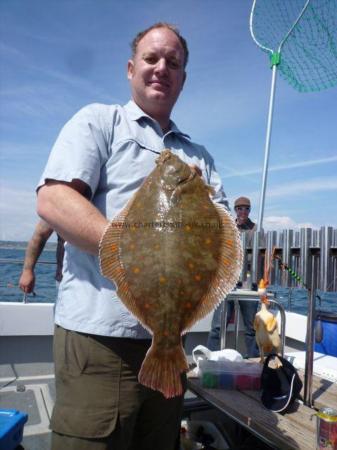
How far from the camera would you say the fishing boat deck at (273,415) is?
2.54m

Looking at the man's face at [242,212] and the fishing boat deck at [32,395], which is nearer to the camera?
the fishing boat deck at [32,395]

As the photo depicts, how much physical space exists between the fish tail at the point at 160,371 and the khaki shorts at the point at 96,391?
15.3 inches

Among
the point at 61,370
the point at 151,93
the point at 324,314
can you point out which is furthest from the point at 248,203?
the point at 61,370

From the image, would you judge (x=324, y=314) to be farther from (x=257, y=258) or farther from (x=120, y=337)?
(x=257, y=258)

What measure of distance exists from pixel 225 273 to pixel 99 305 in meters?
0.69

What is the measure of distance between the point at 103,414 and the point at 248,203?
6994 mm

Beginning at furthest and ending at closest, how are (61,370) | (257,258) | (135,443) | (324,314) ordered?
(257,258), (324,314), (135,443), (61,370)

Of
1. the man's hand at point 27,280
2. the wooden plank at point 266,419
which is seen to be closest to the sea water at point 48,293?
the wooden plank at point 266,419

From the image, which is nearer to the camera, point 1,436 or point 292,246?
point 1,436

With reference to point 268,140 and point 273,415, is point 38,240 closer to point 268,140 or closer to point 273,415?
point 273,415

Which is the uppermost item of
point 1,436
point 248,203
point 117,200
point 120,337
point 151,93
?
point 248,203

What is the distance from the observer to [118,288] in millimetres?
1705

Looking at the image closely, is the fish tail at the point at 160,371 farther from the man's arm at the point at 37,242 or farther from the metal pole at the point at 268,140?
the metal pole at the point at 268,140

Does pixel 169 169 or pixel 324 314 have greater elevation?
pixel 169 169
